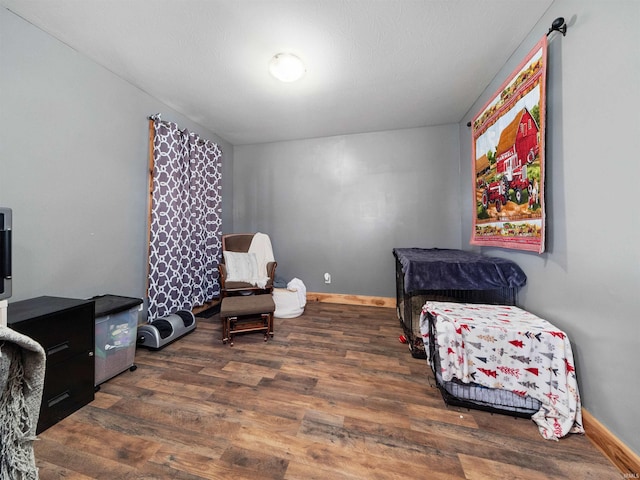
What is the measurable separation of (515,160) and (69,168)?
332cm

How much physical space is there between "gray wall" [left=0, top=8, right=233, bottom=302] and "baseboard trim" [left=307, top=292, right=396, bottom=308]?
211cm

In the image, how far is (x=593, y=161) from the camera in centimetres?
117

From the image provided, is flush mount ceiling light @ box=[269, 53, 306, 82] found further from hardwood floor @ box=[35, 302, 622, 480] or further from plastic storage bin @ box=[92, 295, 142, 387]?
hardwood floor @ box=[35, 302, 622, 480]

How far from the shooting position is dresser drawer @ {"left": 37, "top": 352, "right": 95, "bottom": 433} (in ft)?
4.07

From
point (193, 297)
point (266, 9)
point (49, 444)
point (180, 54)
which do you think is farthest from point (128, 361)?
point (266, 9)

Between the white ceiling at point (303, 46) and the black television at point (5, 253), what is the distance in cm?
140

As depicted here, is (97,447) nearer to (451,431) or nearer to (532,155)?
(451,431)

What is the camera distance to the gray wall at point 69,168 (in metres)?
1.53

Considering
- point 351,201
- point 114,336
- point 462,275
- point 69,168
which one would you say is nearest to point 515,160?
point 462,275

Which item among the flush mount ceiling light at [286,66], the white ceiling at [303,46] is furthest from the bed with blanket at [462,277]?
the flush mount ceiling light at [286,66]

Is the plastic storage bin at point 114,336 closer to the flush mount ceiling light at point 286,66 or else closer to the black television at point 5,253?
the black television at point 5,253

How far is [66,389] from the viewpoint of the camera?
1329 mm

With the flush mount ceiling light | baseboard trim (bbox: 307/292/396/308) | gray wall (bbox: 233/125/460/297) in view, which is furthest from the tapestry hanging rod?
baseboard trim (bbox: 307/292/396/308)

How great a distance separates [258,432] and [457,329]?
1.22m
